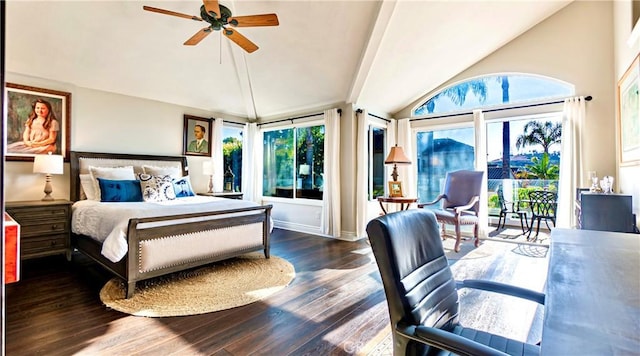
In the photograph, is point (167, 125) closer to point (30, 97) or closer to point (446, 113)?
point (30, 97)

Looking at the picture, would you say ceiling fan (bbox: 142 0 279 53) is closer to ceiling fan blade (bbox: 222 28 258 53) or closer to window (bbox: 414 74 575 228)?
ceiling fan blade (bbox: 222 28 258 53)

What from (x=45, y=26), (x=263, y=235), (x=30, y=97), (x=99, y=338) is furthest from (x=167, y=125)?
(x=99, y=338)

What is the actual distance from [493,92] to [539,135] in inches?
58.9

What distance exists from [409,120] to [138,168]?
193 inches

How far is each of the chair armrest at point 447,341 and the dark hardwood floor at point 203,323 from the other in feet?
3.47

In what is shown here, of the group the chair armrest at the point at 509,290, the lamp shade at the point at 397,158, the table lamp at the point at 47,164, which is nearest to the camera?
the chair armrest at the point at 509,290

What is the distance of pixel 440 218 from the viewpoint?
4.50 meters

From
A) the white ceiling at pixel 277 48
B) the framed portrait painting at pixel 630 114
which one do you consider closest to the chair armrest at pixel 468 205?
the framed portrait painting at pixel 630 114

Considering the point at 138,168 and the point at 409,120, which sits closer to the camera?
the point at 138,168

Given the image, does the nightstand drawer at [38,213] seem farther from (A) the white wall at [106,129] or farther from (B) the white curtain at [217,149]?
(B) the white curtain at [217,149]

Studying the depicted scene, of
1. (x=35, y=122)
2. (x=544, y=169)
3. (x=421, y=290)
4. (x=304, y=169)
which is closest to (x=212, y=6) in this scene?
(x=421, y=290)

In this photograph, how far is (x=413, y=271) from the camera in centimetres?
114

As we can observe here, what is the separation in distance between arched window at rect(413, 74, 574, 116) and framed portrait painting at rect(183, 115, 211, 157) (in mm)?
4145

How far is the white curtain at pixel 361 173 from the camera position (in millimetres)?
5027
